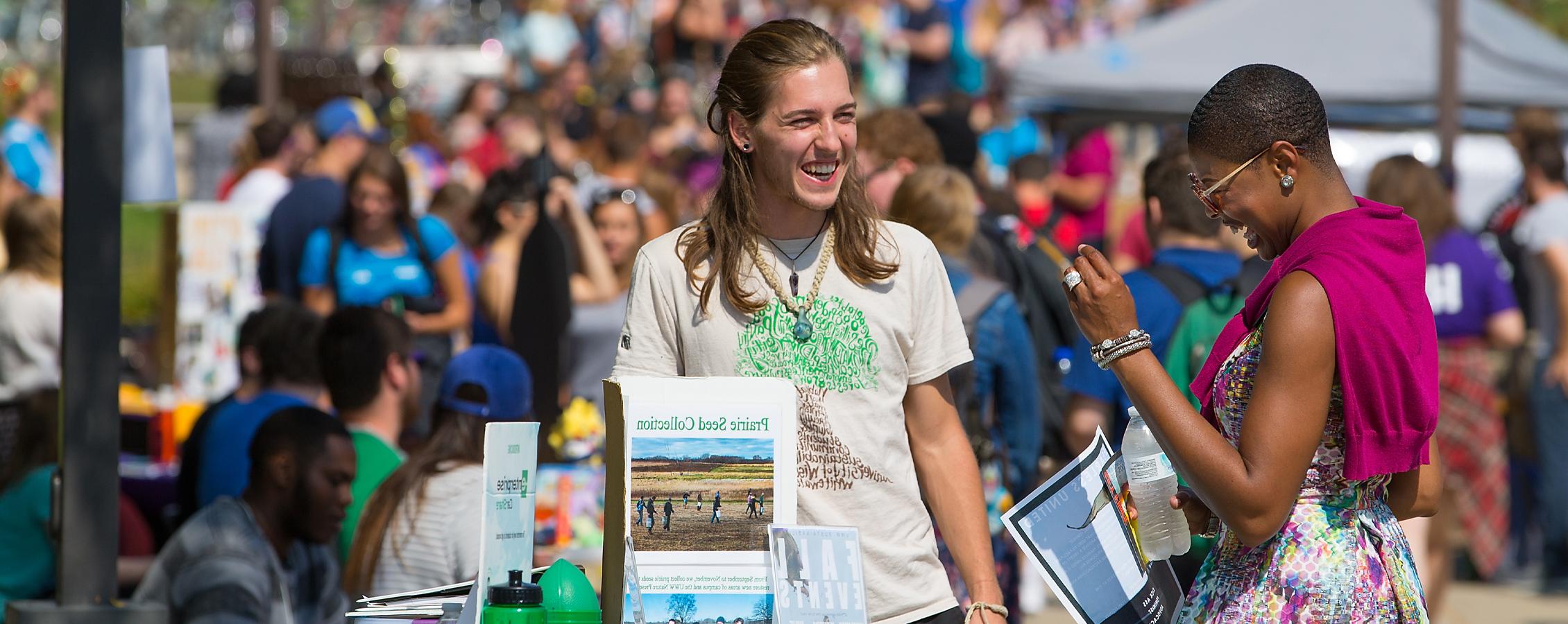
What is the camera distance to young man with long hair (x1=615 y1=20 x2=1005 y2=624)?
2.97 meters

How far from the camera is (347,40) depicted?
69.8 feet

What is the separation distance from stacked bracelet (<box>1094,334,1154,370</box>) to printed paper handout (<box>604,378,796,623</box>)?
1.70 feet

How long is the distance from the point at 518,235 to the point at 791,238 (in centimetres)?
506

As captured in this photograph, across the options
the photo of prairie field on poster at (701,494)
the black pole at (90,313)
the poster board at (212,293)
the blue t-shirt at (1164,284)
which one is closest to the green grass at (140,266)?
the poster board at (212,293)

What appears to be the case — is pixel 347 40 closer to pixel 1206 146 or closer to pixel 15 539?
pixel 15 539

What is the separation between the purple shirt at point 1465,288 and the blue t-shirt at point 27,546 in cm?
538

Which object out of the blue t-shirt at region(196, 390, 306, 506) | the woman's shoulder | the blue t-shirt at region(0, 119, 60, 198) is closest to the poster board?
the blue t-shirt at region(196, 390, 306, 506)

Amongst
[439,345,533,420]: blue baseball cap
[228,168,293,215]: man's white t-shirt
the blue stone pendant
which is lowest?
[439,345,533,420]: blue baseball cap

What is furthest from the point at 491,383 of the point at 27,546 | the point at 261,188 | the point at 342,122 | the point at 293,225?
the point at 342,122

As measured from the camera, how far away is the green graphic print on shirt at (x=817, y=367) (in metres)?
2.96

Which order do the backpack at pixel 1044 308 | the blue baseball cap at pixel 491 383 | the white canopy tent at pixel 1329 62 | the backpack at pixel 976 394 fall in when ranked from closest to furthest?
the blue baseball cap at pixel 491 383, the backpack at pixel 976 394, the backpack at pixel 1044 308, the white canopy tent at pixel 1329 62

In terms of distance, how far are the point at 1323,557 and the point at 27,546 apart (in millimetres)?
4122

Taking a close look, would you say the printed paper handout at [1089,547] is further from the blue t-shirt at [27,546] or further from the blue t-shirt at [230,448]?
the blue t-shirt at [27,546]

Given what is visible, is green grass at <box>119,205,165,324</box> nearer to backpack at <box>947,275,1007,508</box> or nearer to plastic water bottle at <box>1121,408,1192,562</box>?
backpack at <box>947,275,1007,508</box>
